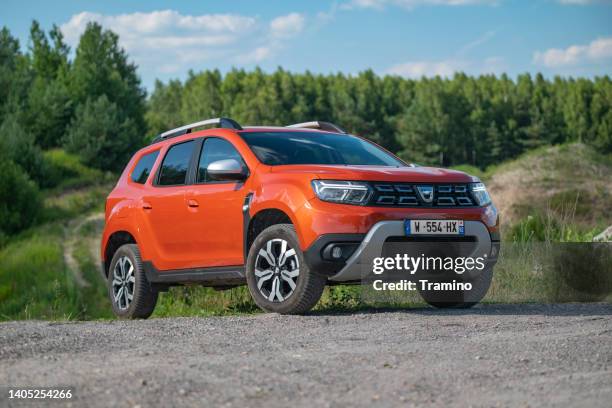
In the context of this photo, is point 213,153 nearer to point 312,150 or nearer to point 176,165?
point 176,165

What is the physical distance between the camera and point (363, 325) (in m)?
7.69

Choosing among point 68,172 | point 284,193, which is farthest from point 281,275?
point 68,172

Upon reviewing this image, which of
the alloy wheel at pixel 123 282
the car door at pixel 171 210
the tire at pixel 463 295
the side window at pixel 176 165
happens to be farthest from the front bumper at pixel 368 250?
the alloy wheel at pixel 123 282

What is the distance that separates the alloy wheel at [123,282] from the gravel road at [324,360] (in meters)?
1.91

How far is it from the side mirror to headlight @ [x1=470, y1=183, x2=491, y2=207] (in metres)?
2.13

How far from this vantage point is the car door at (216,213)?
879cm

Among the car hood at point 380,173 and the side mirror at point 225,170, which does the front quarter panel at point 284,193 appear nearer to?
the car hood at point 380,173

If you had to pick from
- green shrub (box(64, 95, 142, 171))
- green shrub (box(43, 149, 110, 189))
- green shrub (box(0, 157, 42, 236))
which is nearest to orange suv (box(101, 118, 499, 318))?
green shrub (box(0, 157, 42, 236))

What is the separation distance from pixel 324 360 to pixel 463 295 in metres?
3.76

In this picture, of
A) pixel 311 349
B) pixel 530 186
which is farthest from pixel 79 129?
pixel 311 349

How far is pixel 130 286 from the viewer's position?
10297mm

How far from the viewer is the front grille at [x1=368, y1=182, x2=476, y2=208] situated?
8078 millimetres

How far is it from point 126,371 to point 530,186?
22.8 metres

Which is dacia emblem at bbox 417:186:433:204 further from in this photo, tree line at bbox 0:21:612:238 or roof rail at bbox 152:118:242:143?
tree line at bbox 0:21:612:238
